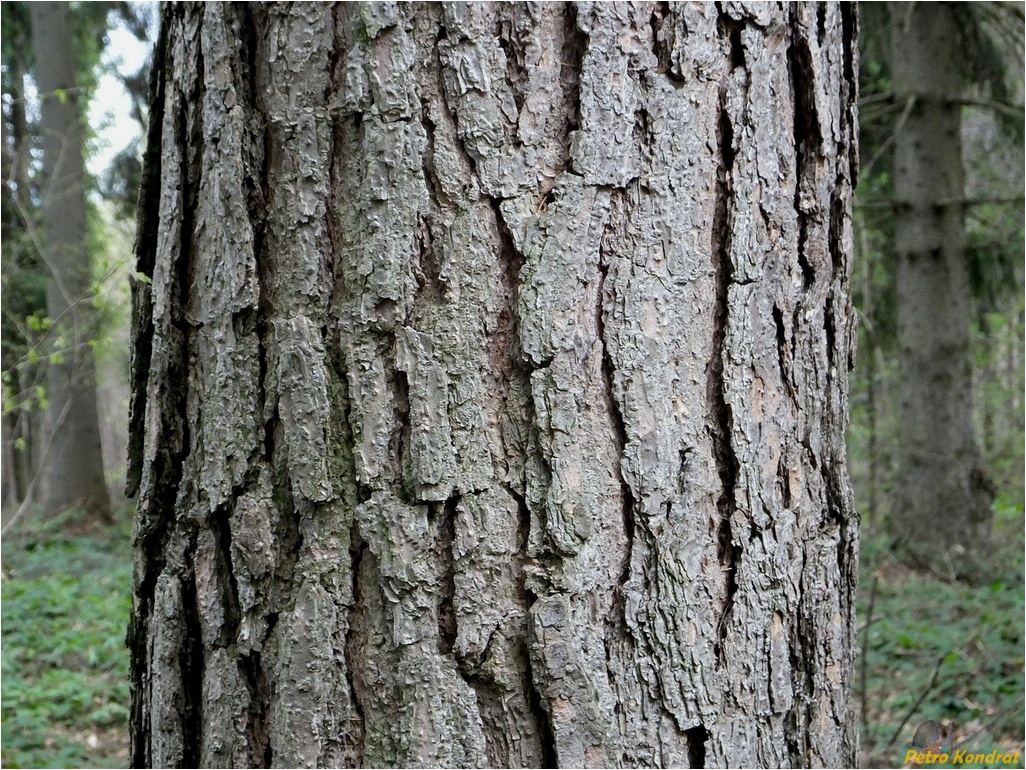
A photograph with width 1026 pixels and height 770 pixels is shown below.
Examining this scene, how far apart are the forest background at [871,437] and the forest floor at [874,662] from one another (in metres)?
0.02

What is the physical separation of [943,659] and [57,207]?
1040 centimetres

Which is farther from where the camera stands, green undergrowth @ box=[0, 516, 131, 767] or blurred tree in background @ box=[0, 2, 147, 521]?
blurred tree in background @ box=[0, 2, 147, 521]

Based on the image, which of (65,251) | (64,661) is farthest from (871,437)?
(65,251)

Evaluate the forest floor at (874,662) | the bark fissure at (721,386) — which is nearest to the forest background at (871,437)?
the forest floor at (874,662)

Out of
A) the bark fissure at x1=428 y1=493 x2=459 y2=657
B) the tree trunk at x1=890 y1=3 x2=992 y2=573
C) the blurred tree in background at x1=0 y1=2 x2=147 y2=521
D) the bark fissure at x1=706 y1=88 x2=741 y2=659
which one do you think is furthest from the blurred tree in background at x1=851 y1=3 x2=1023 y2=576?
the blurred tree in background at x1=0 y1=2 x2=147 y2=521

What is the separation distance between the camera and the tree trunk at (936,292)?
6.78 meters

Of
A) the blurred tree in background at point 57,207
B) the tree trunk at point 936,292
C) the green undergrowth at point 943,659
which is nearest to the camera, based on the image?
the green undergrowth at point 943,659

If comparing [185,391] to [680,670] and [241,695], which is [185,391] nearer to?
[241,695]

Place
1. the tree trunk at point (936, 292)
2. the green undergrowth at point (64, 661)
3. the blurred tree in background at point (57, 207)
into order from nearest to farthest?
the green undergrowth at point (64, 661)
the tree trunk at point (936, 292)
the blurred tree in background at point (57, 207)

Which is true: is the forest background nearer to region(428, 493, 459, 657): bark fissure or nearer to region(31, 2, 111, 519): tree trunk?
region(31, 2, 111, 519): tree trunk

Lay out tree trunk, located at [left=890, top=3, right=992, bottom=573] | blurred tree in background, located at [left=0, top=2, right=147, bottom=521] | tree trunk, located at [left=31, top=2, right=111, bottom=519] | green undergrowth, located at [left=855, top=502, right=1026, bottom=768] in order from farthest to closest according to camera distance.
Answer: tree trunk, located at [left=31, top=2, right=111, bottom=519] → blurred tree in background, located at [left=0, top=2, right=147, bottom=521] → tree trunk, located at [left=890, top=3, right=992, bottom=573] → green undergrowth, located at [left=855, top=502, right=1026, bottom=768]

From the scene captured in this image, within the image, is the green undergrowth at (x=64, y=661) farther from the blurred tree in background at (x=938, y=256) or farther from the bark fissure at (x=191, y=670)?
the blurred tree in background at (x=938, y=256)

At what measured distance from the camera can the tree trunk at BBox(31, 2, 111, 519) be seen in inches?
376

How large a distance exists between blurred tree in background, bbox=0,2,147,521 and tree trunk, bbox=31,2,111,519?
1 centimetres
